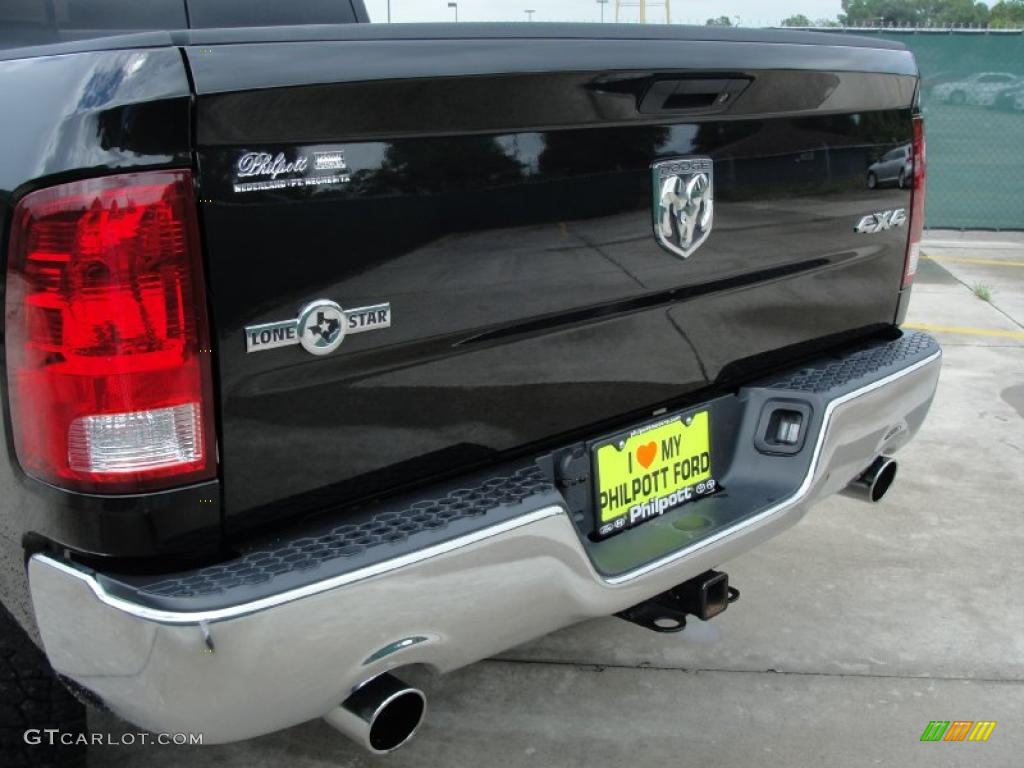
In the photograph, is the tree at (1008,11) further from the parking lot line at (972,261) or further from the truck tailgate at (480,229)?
the truck tailgate at (480,229)

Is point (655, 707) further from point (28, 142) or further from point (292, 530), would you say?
point (28, 142)

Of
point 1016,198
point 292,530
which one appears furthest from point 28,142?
point 1016,198

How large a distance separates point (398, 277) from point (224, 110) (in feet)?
1.32

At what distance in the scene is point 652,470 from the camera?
2.45m

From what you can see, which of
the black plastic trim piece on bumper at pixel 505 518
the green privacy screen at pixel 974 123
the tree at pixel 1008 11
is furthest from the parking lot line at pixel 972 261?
the tree at pixel 1008 11

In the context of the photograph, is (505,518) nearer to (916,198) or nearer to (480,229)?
(480,229)

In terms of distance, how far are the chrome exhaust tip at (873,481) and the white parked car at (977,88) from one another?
29.0 ft

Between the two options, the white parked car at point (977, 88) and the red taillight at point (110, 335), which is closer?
the red taillight at point (110, 335)

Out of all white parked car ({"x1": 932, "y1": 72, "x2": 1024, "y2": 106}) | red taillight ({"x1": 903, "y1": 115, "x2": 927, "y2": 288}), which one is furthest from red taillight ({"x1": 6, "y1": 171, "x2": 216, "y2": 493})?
white parked car ({"x1": 932, "y1": 72, "x2": 1024, "y2": 106})

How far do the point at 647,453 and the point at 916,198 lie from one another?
130 centimetres

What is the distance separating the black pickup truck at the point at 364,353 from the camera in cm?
166

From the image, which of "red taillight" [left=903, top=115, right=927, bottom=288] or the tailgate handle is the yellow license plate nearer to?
the tailgate handle

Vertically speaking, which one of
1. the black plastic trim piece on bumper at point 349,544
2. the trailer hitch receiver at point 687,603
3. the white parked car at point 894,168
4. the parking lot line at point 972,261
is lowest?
the parking lot line at point 972,261

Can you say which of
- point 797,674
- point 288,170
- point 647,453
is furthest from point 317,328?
point 797,674
